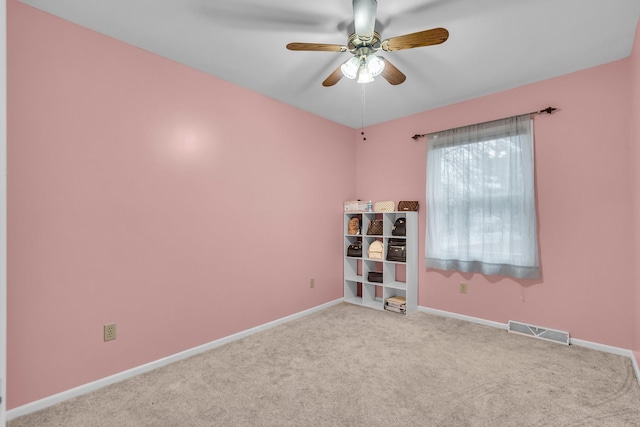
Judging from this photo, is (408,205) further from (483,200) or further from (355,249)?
(355,249)

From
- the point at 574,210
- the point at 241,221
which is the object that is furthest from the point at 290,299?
the point at 574,210

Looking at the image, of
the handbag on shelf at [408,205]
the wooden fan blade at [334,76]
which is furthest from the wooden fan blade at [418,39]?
the handbag on shelf at [408,205]

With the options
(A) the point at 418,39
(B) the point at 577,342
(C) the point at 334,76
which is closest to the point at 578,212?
(B) the point at 577,342

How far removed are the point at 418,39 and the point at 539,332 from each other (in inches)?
119

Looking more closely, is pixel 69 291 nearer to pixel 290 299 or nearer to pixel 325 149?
pixel 290 299

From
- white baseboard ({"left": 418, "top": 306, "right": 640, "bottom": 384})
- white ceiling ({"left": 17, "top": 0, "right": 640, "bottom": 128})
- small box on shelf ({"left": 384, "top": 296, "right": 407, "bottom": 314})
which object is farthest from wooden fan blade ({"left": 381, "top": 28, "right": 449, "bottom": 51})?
small box on shelf ({"left": 384, "top": 296, "right": 407, "bottom": 314})

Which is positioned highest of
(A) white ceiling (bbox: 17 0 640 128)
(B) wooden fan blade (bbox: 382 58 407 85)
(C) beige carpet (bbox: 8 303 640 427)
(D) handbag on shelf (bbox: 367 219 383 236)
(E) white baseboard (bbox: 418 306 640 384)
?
(A) white ceiling (bbox: 17 0 640 128)

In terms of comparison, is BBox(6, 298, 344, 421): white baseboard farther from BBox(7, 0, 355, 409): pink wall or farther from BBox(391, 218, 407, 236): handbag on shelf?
BBox(391, 218, 407, 236): handbag on shelf

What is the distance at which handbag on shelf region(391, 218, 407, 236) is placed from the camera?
155 inches

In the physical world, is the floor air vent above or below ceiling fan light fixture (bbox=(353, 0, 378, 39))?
below

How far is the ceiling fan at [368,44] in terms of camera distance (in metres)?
1.85

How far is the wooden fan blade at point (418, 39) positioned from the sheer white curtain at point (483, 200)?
191 cm

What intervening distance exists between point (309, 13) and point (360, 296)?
3.68 metres

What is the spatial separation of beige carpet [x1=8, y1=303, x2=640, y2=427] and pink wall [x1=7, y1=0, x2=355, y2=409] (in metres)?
0.34
